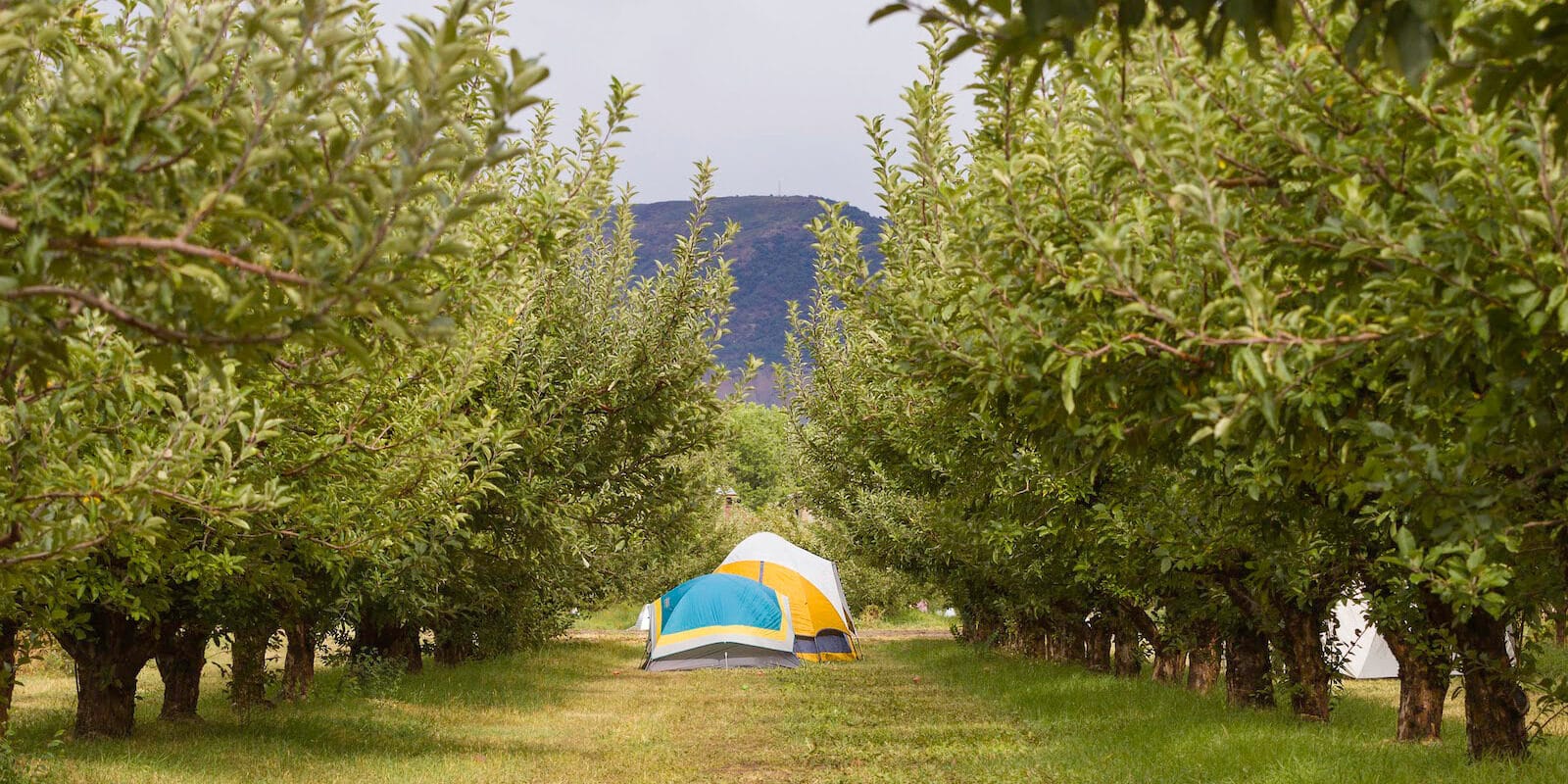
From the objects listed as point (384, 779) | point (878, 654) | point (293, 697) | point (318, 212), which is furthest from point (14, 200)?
point (878, 654)

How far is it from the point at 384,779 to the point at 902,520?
16.1 m

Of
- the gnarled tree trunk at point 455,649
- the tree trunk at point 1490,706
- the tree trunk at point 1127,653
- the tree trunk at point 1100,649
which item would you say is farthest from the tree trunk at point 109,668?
the tree trunk at point 1100,649

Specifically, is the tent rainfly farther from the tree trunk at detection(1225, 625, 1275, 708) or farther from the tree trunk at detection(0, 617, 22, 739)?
the tree trunk at detection(0, 617, 22, 739)

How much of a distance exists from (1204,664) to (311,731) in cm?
1448

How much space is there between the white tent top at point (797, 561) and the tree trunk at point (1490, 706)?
1282 inches

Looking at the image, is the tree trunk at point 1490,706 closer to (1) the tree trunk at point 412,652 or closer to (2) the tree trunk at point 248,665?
(2) the tree trunk at point 248,665

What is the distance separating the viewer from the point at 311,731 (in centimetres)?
1653

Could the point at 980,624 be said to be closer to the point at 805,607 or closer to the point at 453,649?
the point at 805,607

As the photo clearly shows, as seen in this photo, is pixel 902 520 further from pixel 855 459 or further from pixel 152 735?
pixel 152 735

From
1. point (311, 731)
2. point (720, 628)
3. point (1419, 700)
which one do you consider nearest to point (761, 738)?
point (311, 731)

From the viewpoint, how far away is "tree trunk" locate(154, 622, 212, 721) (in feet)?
50.8

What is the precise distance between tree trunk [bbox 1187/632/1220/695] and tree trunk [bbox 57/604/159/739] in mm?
15706

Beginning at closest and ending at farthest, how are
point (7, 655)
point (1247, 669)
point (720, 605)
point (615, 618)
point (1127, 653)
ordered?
point (7, 655)
point (1247, 669)
point (1127, 653)
point (720, 605)
point (615, 618)

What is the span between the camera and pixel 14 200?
3131 mm
